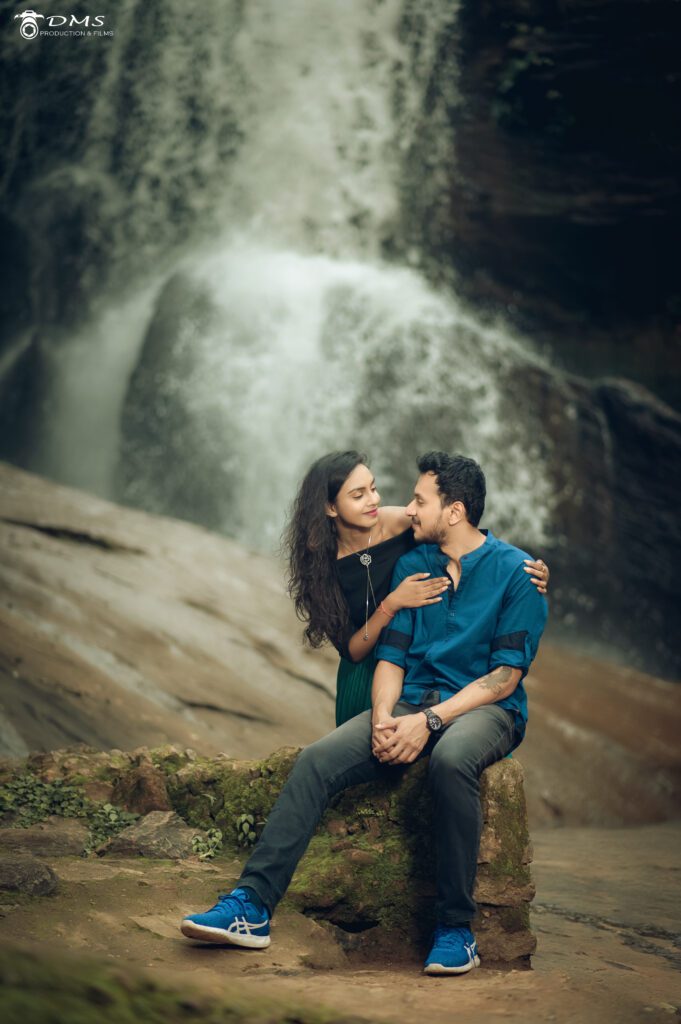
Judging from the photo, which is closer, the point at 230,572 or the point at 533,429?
the point at 230,572

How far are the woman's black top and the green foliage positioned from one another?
1.12 meters

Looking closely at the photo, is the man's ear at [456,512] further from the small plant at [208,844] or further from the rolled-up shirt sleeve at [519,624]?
the small plant at [208,844]

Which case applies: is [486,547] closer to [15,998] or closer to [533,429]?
[15,998]

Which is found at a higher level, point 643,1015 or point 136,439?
point 136,439

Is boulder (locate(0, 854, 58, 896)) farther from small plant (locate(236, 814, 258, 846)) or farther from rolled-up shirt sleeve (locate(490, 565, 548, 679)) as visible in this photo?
rolled-up shirt sleeve (locate(490, 565, 548, 679))

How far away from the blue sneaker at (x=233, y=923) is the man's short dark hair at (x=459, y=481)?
149cm

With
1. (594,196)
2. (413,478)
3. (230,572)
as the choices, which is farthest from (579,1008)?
(594,196)

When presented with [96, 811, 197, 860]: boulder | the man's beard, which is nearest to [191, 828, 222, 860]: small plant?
[96, 811, 197, 860]: boulder

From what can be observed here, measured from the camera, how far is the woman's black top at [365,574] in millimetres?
3934

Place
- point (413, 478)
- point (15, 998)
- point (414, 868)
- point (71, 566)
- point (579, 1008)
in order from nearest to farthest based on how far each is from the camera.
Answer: point (15, 998), point (579, 1008), point (414, 868), point (71, 566), point (413, 478)

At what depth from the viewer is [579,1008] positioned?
107 inches

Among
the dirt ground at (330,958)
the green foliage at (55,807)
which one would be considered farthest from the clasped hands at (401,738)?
the green foliage at (55,807)

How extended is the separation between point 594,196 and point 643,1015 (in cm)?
1330

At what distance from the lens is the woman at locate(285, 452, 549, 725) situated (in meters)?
3.86
